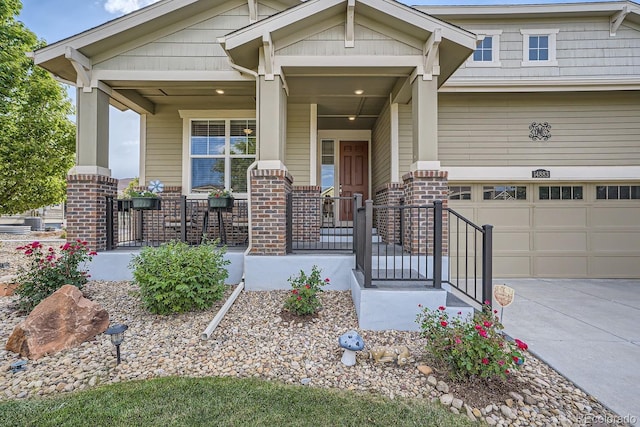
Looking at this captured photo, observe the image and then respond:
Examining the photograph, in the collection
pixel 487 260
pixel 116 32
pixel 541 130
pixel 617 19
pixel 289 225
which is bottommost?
pixel 487 260

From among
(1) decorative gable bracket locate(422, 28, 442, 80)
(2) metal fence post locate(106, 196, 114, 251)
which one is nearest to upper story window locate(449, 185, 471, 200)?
(1) decorative gable bracket locate(422, 28, 442, 80)

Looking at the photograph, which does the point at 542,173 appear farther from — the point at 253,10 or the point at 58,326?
the point at 58,326

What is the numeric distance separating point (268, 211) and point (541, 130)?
6.04 meters

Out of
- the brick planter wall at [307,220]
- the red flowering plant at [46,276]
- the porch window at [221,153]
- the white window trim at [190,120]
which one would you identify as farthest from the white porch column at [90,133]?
the brick planter wall at [307,220]

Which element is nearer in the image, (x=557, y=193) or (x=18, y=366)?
(x=18, y=366)

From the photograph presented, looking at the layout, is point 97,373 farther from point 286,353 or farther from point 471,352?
point 471,352

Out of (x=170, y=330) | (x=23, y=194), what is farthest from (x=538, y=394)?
(x=23, y=194)

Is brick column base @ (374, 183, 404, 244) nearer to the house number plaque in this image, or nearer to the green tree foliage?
the house number plaque

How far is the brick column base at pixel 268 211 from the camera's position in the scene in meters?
4.79

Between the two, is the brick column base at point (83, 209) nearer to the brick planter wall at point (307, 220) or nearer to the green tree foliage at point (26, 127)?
the brick planter wall at point (307, 220)

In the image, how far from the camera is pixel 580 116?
21.7ft

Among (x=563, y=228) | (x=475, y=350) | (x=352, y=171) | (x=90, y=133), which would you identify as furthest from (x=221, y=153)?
(x=563, y=228)

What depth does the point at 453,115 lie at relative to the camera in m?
6.68

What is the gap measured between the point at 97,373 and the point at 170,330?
2.71 feet
